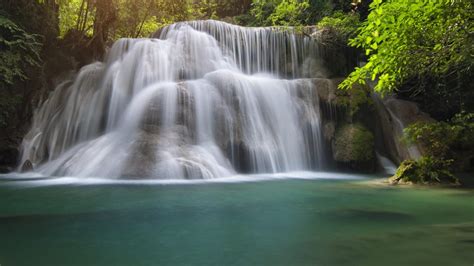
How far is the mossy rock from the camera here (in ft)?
44.4

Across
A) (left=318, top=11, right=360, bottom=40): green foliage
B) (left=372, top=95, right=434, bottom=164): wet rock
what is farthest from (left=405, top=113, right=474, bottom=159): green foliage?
(left=318, top=11, right=360, bottom=40): green foliage

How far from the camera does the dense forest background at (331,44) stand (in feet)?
18.6

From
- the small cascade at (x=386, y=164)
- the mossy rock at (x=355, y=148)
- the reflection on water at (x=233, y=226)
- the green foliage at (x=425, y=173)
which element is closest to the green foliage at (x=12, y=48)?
the reflection on water at (x=233, y=226)

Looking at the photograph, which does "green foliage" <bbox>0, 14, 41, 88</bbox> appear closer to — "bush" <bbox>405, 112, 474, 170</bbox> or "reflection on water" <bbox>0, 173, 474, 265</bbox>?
"reflection on water" <bbox>0, 173, 474, 265</bbox>

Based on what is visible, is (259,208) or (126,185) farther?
(126,185)

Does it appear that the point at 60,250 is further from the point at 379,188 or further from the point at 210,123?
the point at 210,123

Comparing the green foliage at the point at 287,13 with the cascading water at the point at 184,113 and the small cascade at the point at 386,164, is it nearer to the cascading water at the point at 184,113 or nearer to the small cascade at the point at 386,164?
the cascading water at the point at 184,113

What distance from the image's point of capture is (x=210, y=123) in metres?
12.8

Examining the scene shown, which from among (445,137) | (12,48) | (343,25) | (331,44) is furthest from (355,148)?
(12,48)

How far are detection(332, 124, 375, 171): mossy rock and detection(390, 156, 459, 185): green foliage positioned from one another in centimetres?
320

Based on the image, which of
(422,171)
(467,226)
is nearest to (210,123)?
(422,171)

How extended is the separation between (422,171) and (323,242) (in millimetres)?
6803

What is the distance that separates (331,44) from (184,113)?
29.4 feet

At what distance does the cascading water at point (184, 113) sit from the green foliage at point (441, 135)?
3301 millimetres
